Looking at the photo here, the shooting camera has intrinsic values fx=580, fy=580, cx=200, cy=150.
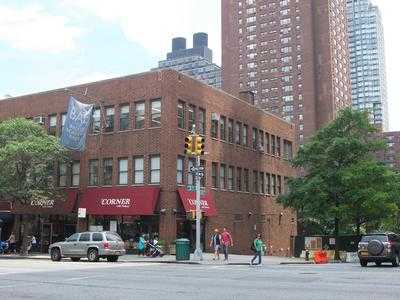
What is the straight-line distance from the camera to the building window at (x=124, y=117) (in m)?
40.8

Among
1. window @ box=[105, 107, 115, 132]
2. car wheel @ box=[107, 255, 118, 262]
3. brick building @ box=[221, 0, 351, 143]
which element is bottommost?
car wheel @ box=[107, 255, 118, 262]

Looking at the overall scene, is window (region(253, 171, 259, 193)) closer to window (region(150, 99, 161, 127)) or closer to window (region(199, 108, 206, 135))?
window (region(199, 108, 206, 135))

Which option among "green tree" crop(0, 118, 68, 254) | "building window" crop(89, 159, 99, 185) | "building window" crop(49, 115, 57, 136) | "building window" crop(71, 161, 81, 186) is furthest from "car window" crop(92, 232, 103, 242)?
"building window" crop(49, 115, 57, 136)

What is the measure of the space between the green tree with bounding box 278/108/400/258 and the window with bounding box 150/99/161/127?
12.8 m

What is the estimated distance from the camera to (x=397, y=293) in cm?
1350

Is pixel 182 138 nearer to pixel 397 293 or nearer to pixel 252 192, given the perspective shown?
pixel 252 192

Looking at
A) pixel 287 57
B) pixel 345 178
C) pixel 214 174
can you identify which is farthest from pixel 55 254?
pixel 287 57

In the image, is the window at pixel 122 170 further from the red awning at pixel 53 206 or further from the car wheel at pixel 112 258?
the car wheel at pixel 112 258

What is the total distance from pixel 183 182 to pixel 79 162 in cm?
854

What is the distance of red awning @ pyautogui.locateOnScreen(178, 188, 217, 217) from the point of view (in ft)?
126

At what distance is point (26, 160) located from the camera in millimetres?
38500

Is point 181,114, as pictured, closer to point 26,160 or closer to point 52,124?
point 26,160

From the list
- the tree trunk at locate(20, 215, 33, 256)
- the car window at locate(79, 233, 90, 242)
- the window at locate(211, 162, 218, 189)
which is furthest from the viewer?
the window at locate(211, 162, 218, 189)

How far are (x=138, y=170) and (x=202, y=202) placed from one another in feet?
16.3
